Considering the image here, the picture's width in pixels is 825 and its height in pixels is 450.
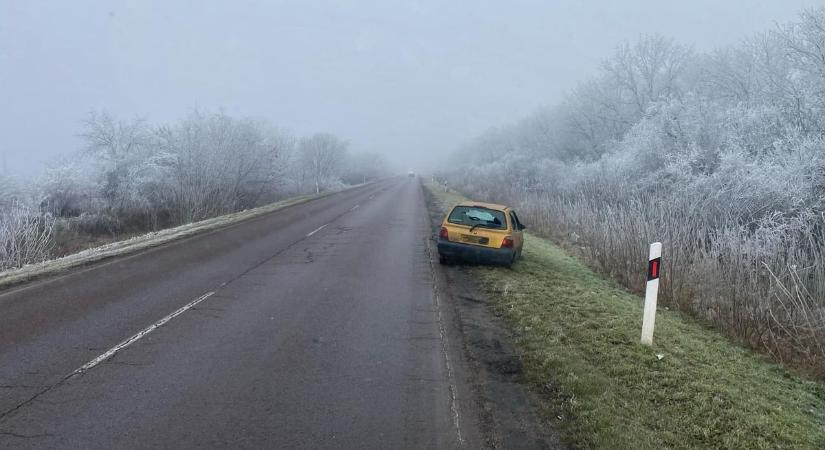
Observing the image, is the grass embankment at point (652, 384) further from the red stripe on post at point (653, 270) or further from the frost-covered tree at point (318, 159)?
the frost-covered tree at point (318, 159)

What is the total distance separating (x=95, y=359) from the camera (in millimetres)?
5129

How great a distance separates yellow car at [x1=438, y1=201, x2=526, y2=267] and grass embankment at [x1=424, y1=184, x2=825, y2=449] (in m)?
2.50

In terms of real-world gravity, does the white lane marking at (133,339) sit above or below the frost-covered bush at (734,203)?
below

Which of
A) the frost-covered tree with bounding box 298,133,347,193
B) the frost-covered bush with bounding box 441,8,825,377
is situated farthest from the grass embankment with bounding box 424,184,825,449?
the frost-covered tree with bounding box 298,133,347,193

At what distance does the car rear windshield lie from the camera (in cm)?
1073

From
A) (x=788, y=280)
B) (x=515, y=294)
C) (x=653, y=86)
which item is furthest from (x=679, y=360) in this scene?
(x=653, y=86)

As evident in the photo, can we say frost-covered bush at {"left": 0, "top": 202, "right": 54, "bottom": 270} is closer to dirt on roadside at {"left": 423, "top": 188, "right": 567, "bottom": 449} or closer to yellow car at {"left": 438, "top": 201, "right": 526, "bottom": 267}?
yellow car at {"left": 438, "top": 201, "right": 526, "bottom": 267}

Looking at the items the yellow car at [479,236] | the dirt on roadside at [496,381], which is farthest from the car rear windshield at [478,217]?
the dirt on roadside at [496,381]

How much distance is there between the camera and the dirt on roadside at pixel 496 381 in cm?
387

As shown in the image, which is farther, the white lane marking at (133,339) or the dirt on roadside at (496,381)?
the white lane marking at (133,339)

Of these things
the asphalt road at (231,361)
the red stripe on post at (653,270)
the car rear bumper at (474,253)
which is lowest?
the asphalt road at (231,361)

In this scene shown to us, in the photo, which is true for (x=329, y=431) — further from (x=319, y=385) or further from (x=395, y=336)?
(x=395, y=336)

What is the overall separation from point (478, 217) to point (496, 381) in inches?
252

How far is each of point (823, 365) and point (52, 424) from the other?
7693 millimetres
